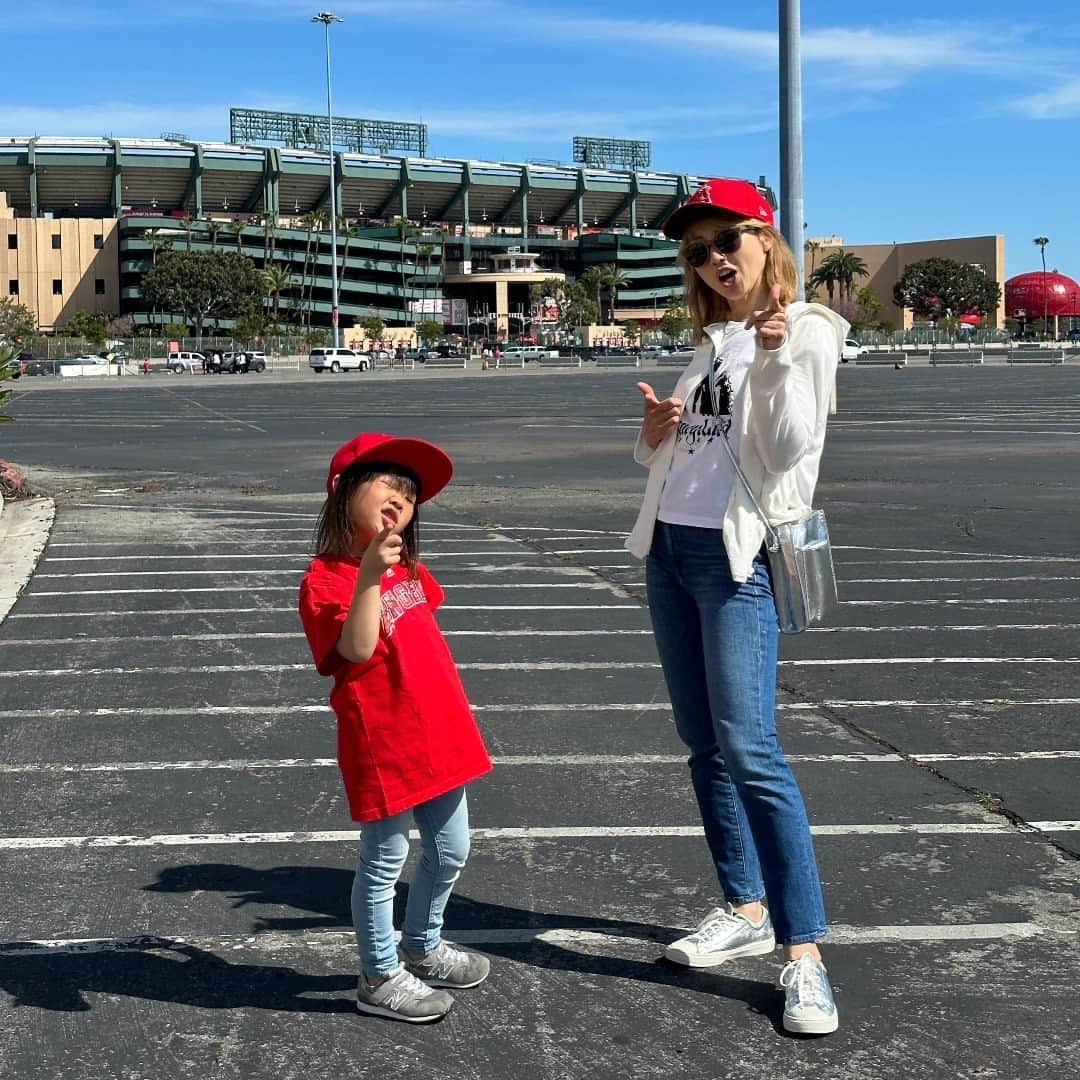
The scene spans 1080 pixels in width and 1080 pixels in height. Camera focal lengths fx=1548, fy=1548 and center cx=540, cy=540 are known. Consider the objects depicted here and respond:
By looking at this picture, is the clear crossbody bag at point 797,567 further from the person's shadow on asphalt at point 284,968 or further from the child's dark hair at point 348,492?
the person's shadow on asphalt at point 284,968

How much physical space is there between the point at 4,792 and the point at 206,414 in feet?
110

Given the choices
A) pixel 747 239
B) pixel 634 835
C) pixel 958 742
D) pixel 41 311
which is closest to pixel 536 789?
pixel 634 835

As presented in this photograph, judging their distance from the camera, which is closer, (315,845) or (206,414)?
(315,845)

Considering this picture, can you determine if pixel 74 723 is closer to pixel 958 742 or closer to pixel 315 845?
pixel 315 845

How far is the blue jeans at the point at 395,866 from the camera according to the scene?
3662 mm

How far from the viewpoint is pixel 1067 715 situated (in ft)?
22.3

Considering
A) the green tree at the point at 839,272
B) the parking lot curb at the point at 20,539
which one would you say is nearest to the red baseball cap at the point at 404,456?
the parking lot curb at the point at 20,539

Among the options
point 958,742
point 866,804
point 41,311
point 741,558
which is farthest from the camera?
point 41,311

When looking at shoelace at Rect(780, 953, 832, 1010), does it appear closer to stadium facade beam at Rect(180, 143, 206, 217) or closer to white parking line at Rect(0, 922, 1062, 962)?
white parking line at Rect(0, 922, 1062, 962)

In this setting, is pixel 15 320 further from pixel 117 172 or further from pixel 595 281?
pixel 595 281

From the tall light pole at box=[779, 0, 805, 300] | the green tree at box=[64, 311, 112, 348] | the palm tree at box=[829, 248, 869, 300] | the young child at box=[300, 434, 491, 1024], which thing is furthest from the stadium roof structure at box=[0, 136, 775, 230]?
the young child at box=[300, 434, 491, 1024]

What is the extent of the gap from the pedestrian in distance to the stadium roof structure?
148 meters

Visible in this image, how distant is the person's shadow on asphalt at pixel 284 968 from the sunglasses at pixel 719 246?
1.83 metres

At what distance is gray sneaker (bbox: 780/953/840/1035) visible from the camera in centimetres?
359
